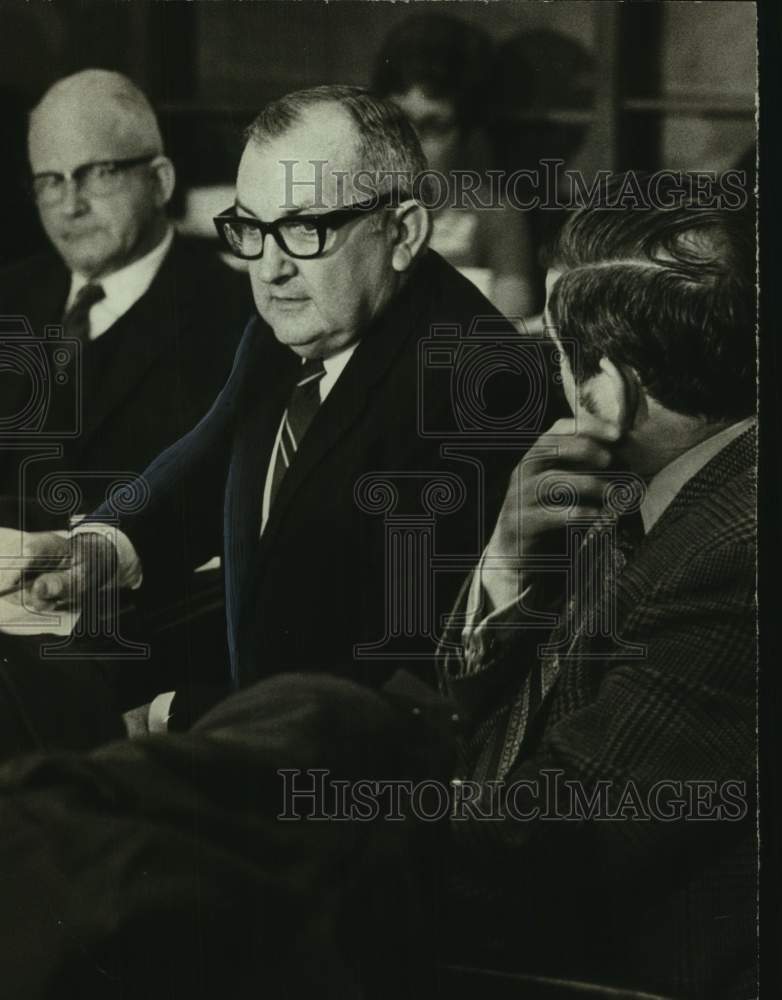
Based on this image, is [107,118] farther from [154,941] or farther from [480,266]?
[154,941]

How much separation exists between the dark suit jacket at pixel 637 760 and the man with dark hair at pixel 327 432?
0.32 meters

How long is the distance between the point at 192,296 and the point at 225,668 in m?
0.92

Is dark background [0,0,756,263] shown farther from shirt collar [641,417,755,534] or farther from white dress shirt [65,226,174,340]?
shirt collar [641,417,755,534]

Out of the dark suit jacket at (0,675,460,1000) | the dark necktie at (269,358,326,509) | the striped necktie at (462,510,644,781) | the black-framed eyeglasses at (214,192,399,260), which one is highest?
the black-framed eyeglasses at (214,192,399,260)

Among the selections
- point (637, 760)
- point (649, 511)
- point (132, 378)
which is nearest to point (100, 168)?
point (132, 378)

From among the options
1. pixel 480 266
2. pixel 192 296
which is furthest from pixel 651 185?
pixel 192 296

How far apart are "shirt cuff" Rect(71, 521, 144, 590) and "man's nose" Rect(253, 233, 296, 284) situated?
0.73 m

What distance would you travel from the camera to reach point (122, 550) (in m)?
3.38

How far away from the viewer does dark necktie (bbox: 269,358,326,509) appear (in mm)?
3408

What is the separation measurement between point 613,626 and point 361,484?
0.71 meters

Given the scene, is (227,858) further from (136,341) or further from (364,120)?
(364,120)

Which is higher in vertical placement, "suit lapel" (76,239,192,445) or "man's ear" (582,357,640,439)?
"suit lapel" (76,239,192,445)

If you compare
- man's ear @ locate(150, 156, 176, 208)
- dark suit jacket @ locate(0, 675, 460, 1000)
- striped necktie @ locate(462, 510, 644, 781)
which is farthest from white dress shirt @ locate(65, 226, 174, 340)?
striped necktie @ locate(462, 510, 644, 781)

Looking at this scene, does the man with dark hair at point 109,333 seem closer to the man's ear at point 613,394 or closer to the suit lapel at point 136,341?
the suit lapel at point 136,341
